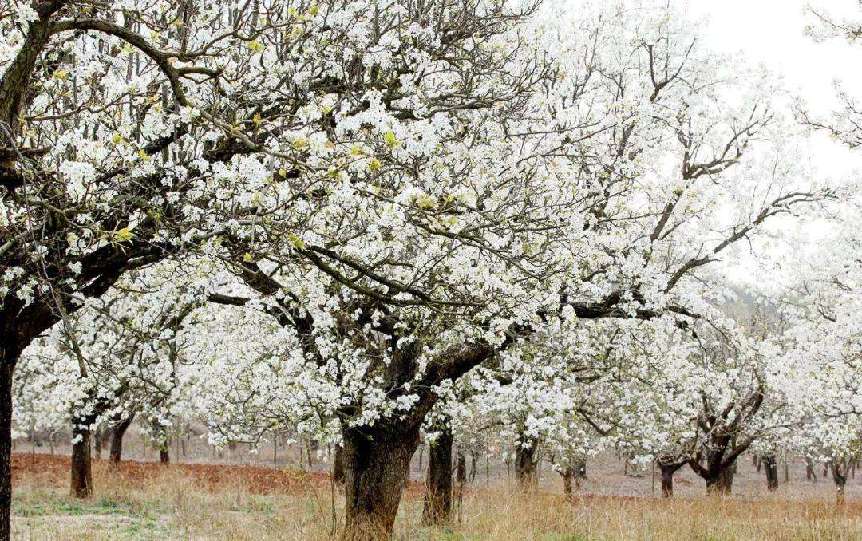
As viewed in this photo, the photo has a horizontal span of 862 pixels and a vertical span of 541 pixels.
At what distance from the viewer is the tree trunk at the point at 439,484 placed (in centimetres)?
1377

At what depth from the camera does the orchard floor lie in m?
10.6

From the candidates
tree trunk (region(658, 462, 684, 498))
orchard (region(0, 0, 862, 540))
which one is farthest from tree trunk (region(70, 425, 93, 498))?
tree trunk (region(658, 462, 684, 498))

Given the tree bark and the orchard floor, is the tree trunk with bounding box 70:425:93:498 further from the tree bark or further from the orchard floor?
the tree bark

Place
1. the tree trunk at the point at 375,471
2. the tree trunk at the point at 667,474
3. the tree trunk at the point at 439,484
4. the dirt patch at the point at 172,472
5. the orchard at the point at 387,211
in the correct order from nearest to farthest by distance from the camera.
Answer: the orchard at the point at 387,211 < the tree trunk at the point at 375,471 < the tree trunk at the point at 439,484 < the dirt patch at the point at 172,472 < the tree trunk at the point at 667,474

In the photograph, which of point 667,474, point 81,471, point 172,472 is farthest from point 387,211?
point 667,474

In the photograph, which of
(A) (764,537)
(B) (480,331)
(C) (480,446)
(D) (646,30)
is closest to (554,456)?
(C) (480,446)

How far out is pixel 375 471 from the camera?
10.6 meters

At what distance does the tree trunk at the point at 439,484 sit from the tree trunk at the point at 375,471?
2954 millimetres

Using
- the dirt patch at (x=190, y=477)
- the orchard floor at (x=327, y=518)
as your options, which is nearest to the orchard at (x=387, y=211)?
the orchard floor at (x=327, y=518)

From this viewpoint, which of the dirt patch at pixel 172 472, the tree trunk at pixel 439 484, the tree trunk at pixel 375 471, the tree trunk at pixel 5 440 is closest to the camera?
the tree trunk at pixel 5 440

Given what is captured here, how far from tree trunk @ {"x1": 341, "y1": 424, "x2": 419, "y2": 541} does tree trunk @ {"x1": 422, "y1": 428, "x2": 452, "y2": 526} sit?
2.95 metres

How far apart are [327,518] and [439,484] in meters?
4.69

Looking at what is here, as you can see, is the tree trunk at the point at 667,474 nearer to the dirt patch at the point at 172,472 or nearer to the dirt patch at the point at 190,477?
the dirt patch at the point at 190,477

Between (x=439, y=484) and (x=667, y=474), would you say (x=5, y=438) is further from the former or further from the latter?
(x=667, y=474)
